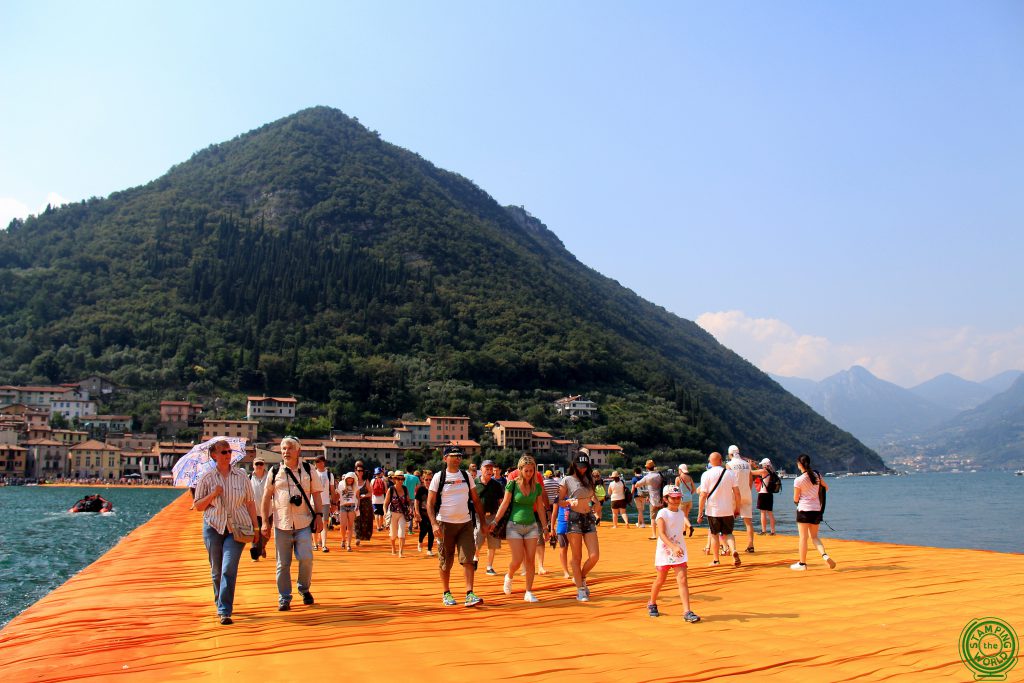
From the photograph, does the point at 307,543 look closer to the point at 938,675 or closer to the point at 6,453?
the point at 938,675

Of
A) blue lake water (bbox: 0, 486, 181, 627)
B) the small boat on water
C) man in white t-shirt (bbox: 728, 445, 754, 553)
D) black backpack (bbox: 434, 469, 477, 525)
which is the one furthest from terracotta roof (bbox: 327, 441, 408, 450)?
black backpack (bbox: 434, 469, 477, 525)

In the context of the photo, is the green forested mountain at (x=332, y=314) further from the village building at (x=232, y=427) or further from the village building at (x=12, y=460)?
the village building at (x=12, y=460)

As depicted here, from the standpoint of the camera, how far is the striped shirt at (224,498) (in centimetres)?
690

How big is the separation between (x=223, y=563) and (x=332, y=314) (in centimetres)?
12300

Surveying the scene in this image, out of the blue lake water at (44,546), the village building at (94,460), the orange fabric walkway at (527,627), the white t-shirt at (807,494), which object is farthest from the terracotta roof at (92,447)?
the white t-shirt at (807,494)

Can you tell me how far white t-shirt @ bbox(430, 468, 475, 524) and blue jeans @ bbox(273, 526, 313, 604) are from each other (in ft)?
4.40

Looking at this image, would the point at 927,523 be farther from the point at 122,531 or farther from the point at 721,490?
the point at 122,531

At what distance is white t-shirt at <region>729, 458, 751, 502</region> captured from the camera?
11352 mm

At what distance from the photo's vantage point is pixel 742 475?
11.6 meters

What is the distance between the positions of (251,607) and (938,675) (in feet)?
20.0

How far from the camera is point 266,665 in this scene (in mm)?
5434

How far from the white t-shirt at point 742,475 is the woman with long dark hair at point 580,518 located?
3.32 meters

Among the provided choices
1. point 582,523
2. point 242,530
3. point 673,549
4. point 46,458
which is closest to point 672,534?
point 673,549

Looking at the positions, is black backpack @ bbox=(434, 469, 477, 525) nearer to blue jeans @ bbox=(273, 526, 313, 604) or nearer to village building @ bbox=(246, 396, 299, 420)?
blue jeans @ bbox=(273, 526, 313, 604)
